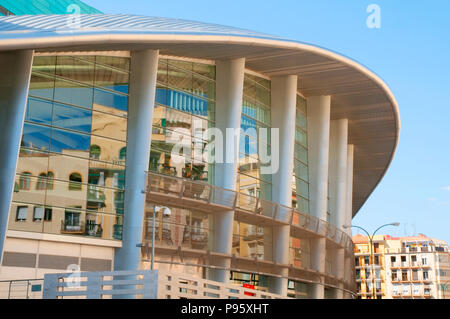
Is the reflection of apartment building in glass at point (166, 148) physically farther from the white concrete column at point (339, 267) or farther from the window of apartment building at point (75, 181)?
the white concrete column at point (339, 267)

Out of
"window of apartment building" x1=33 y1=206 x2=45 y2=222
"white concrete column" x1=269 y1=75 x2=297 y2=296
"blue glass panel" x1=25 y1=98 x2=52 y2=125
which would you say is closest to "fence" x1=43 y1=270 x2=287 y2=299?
"window of apartment building" x1=33 y1=206 x2=45 y2=222

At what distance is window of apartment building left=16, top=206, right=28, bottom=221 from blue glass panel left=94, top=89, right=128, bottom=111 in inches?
235

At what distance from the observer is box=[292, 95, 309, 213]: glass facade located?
4097 centimetres

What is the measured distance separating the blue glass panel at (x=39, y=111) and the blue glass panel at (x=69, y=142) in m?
0.63


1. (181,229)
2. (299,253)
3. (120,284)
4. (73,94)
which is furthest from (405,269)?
(120,284)

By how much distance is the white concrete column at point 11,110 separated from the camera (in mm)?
26672

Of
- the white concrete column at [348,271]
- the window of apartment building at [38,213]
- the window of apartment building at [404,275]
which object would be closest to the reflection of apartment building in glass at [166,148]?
the window of apartment building at [38,213]

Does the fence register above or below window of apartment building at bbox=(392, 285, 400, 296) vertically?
below

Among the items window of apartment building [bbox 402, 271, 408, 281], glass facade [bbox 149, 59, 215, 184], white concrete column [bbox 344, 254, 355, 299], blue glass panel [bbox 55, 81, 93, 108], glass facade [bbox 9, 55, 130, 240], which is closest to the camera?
glass facade [bbox 9, 55, 130, 240]

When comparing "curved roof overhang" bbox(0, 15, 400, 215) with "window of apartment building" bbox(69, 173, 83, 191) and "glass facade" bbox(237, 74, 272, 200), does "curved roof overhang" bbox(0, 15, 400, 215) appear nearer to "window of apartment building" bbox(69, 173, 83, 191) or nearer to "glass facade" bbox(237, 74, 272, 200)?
"glass facade" bbox(237, 74, 272, 200)

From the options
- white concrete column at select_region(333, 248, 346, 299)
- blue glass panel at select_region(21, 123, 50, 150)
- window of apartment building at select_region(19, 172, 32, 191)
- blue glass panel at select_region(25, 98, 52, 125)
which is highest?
blue glass panel at select_region(25, 98, 52, 125)

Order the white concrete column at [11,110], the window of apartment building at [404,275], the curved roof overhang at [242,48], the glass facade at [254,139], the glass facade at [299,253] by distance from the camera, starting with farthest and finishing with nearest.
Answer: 1. the window of apartment building at [404,275]
2. the glass facade at [299,253]
3. the glass facade at [254,139]
4. the white concrete column at [11,110]
5. the curved roof overhang at [242,48]

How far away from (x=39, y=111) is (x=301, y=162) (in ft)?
59.6
